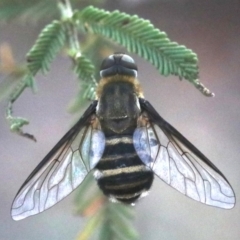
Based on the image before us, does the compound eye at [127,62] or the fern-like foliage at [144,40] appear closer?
the fern-like foliage at [144,40]

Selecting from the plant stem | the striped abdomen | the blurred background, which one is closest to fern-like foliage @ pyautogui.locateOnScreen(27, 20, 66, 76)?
the plant stem

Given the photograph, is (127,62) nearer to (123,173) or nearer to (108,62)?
(108,62)

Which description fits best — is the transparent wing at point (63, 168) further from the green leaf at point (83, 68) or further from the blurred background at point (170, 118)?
the blurred background at point (170, 118)

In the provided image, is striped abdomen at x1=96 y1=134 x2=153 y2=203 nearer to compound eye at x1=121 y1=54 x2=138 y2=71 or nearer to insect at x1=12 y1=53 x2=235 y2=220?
insect at x1=12 y1=53 x2=235 y2=220

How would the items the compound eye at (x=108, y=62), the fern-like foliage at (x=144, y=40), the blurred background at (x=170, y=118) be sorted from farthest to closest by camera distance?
the blurred background at (x=170, y=118) → the compound eye at (x=108, y=62) → the fern-like foliage at (x=144, y=40)

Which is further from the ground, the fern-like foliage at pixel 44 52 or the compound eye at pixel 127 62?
the compound eye at pixel 127 62

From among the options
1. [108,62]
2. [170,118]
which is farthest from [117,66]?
[170,118]

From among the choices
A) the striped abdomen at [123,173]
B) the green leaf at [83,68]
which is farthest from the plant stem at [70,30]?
the striped abdomen at [123,173]
